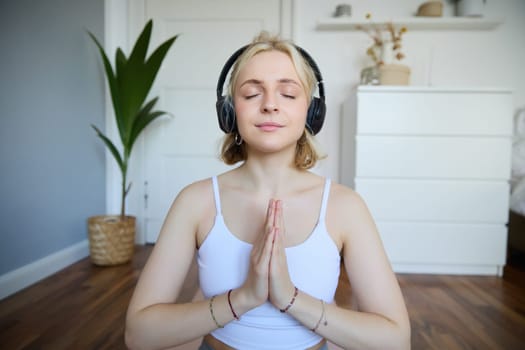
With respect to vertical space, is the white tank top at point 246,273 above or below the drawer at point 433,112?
below

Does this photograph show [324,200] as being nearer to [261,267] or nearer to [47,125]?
[261,267]

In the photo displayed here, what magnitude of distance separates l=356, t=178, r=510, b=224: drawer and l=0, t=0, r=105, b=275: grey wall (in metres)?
1.89

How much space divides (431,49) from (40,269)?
3144 millimetres

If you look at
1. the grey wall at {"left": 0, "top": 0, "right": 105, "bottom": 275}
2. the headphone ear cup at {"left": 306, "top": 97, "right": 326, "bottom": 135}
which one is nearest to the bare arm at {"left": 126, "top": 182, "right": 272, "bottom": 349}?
the headphone ear cup at {"left": 306, "top": 97, "right": 326, "bottom": 135}

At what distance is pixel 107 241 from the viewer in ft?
7.43

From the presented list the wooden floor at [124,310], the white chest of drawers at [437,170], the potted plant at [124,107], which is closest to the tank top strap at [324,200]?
the wooden floor at [124,310]

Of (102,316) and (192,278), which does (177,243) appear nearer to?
(102,316)

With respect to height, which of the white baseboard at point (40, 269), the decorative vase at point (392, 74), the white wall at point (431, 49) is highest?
the white wall at point (431, 49)

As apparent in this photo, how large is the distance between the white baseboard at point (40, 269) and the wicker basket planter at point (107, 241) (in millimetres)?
139

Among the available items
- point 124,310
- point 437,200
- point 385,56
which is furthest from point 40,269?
point 385,56

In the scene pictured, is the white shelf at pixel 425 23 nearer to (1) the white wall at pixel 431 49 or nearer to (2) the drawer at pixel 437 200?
(1) the white wall at pixel 431 49

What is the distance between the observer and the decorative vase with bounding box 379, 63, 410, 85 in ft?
7.88

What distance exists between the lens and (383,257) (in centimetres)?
67

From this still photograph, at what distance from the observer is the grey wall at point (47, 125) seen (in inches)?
69.1
